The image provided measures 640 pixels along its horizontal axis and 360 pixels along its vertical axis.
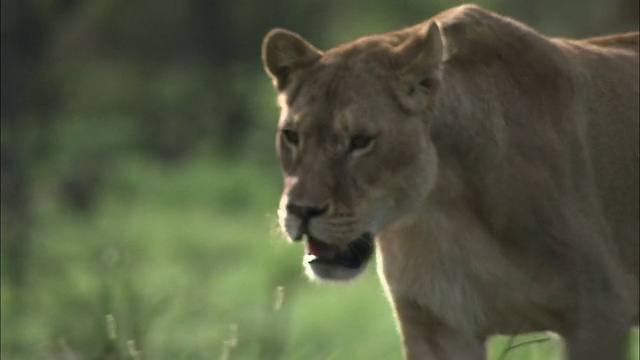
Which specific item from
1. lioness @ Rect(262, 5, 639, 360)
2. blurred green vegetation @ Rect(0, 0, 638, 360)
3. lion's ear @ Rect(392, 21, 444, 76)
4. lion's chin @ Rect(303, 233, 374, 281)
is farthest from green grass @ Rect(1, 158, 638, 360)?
lion's ear @ Rect(392, 21, 444, 76)

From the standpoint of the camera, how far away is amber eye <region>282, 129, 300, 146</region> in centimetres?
551

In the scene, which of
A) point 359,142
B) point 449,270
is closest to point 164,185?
point 449,270

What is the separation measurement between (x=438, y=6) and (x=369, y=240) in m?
15.1

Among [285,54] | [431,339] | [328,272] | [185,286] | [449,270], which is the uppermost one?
[285,54]

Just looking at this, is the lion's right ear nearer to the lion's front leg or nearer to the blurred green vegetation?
the blurred green vegetation

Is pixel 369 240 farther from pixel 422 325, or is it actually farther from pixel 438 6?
pixel 438 6

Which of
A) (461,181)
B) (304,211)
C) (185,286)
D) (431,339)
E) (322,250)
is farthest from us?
(185,286)

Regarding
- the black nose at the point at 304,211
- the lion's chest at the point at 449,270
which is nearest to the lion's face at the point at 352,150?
the black nose at the point at 304,211

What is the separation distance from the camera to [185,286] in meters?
8.63

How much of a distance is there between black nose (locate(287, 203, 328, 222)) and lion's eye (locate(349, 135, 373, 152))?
193 mm

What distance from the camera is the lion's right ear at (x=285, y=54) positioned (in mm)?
5746

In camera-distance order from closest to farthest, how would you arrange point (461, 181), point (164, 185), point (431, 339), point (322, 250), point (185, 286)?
point (322, 250)
point (461, 181)
point (431, 339)
point (185, 286)
point (164, 185)

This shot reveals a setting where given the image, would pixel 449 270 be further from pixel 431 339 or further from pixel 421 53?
pixel 421 53

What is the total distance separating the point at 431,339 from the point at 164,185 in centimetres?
1098
